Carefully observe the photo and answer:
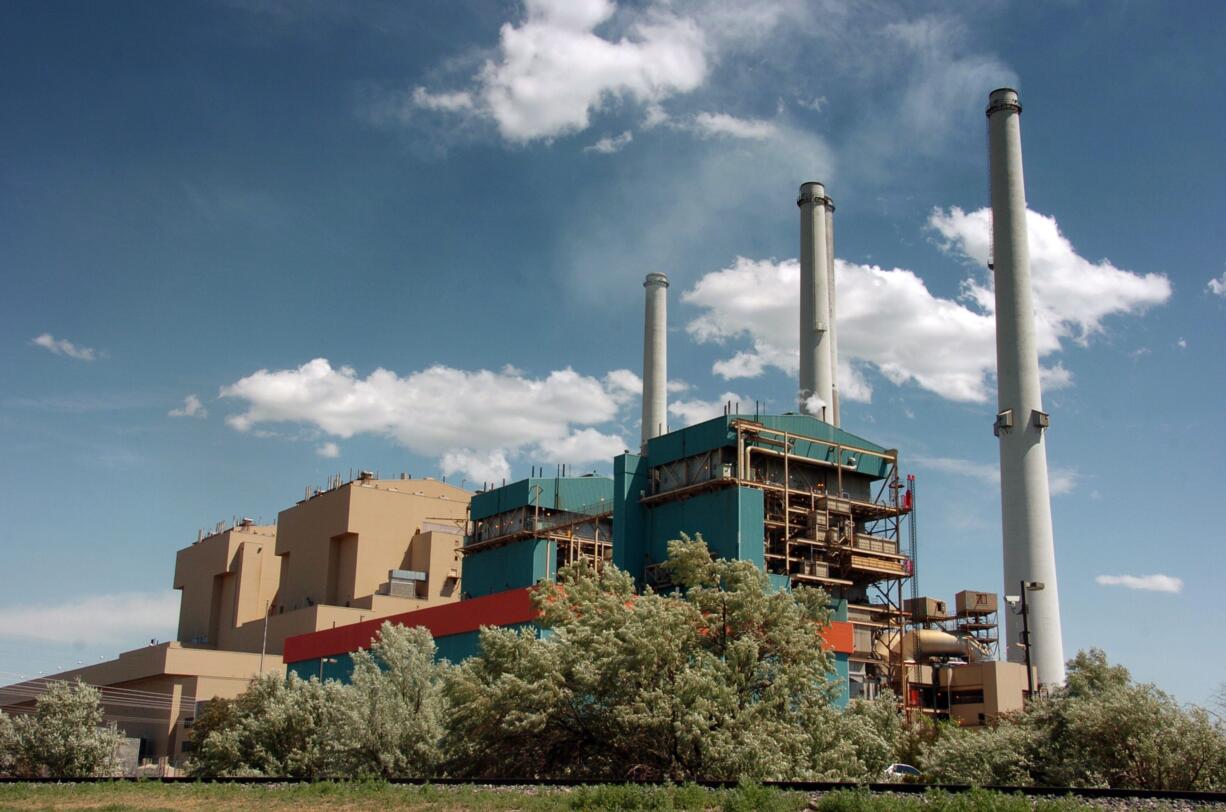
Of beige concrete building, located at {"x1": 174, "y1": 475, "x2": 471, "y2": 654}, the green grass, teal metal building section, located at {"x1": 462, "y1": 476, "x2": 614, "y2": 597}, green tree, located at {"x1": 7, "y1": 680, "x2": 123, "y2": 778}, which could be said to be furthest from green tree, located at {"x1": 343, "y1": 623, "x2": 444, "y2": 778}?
beige concrete building, located at {"x1": 174, "y1": 475, "x2": 471, "y2": 654}

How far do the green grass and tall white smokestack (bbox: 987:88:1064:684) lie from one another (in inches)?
1414

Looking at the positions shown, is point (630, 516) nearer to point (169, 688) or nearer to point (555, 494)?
point (555, 494)

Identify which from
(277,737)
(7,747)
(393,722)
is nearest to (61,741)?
(7,747)

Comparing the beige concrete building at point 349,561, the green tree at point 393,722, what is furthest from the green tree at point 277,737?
the beige concrete building at point 349,561

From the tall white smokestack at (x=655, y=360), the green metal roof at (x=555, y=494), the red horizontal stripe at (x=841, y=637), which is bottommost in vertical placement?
the red horizontal stripe at (x=841, y=637)

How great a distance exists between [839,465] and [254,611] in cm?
5106

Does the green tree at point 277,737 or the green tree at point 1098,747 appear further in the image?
the green tree at point 277,737

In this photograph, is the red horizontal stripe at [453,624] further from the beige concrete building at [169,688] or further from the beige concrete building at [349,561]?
the beige concrete building at [169,688]

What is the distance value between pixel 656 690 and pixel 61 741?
25.1 m

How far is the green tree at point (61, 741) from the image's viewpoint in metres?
40.2

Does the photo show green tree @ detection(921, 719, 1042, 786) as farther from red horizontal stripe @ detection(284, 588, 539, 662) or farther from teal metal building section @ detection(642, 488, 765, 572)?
teal metal building section @ detection(642, 488, 765, 572)

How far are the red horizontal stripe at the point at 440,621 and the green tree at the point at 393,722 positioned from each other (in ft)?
12.3

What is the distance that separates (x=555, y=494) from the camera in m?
62.6

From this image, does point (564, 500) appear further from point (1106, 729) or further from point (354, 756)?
point (1106, 729)
